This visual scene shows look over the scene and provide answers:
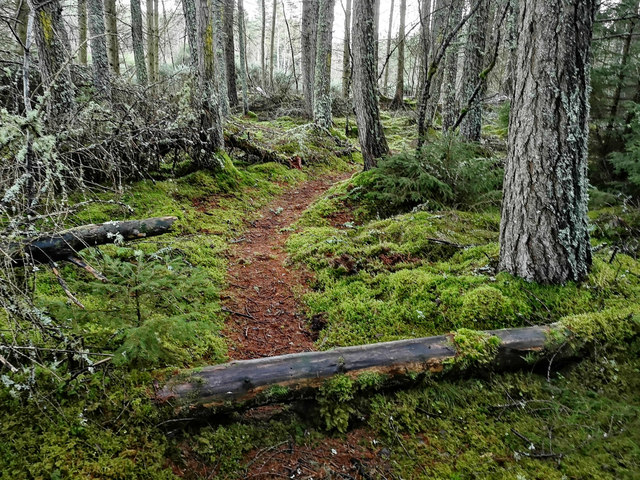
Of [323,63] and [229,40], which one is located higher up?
[229,40]

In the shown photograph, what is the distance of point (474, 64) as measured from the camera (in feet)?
30.3

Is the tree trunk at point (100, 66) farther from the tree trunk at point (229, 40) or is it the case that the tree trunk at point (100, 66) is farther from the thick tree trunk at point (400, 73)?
the thick tree trunk at point (400, 73)

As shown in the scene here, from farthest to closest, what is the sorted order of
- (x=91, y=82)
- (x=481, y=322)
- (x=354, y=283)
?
1. (x=91, y=82)
2. (x=354, y=283)
3. (x=481, y=322)

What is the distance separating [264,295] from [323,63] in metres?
10.8

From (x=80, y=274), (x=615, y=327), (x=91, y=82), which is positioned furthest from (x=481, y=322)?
(x=91, y=82)

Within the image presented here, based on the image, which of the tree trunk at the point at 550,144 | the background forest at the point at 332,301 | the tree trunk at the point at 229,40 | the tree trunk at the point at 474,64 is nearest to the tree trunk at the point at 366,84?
the background forest at the point at 332,301

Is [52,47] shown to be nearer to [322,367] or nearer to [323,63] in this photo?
[322,367]

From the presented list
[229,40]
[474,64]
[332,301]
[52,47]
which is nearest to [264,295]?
[332,301]

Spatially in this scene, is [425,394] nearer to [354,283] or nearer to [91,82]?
[354,283]

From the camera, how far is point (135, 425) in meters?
2.60

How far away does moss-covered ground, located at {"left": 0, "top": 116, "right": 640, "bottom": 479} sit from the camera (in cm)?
245

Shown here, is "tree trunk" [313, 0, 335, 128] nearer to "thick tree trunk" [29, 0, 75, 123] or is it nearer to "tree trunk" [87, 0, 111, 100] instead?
"tree trunk" [87, 0, 111, 100]

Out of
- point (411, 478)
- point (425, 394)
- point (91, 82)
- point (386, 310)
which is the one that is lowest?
point (411, 478)

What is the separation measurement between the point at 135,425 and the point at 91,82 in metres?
6.97
